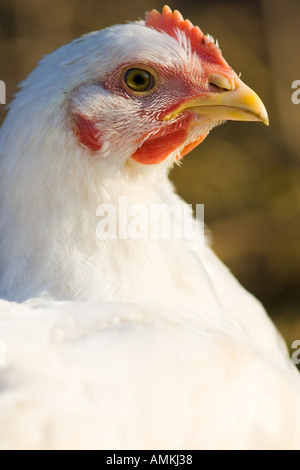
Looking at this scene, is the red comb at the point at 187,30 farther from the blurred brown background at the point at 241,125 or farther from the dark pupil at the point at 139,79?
the blurred brown background at the point at 241,125

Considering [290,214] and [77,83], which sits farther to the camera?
[290,214]

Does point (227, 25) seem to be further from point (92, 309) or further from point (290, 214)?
point (92, 309)

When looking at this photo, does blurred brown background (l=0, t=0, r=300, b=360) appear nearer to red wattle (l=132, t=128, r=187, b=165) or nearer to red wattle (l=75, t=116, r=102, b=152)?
red wattle (l=132, t=128, r=187, b=165)

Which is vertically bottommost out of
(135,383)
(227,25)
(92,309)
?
(135,383)

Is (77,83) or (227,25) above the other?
(227,25)

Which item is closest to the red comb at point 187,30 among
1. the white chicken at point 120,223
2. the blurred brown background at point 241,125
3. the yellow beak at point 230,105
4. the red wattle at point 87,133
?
the white chicken at point 120,223

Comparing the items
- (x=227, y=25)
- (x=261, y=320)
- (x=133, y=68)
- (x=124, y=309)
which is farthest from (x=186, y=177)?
(x=124, y=309)

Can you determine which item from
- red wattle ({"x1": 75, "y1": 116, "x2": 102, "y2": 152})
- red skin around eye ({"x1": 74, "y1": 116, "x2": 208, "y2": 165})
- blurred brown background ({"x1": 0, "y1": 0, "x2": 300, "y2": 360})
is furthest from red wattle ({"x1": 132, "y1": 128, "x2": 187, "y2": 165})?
blurred brown background ({"x1": 0, "y1": 0, "x2": 300, "y2": 360})
